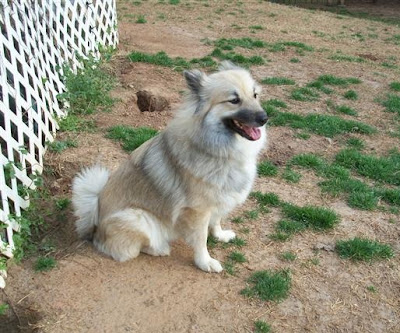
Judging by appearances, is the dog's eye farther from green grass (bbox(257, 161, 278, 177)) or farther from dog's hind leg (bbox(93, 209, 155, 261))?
green grass (bbox(257, 161, 278, 177))

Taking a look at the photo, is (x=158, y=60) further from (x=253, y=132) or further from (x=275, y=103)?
(x=253, y=132)

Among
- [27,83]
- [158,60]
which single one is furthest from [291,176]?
[158,60]

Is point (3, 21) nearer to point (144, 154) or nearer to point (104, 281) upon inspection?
point (144, 154)

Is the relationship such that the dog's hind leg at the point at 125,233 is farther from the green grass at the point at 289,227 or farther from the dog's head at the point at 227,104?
the green grass at the point at 289,227

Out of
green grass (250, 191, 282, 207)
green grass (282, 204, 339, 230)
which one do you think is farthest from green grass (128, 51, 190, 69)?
green grass (282, 204, 339, 230)

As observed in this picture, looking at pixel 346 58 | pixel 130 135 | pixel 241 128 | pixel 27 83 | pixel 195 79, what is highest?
pixel 195 79

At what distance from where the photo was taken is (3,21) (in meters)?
3.51

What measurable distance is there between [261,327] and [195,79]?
5.33 ft

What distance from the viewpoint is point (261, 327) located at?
255cm

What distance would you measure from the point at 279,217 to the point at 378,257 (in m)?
0.85

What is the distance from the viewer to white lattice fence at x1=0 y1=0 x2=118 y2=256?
310cm

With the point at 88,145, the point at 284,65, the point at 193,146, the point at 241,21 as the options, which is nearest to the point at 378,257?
the point at 193,146

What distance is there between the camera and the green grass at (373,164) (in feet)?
14.1

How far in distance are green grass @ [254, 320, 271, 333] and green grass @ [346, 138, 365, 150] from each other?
9.65 feet
